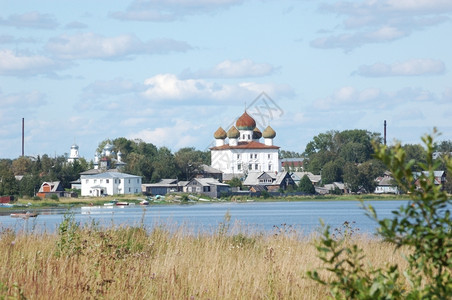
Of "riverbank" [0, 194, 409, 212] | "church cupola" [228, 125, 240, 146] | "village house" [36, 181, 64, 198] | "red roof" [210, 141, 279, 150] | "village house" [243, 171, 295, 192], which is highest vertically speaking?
"church cupola" [228, 125, 240, 146]

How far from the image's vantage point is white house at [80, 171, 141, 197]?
371ft

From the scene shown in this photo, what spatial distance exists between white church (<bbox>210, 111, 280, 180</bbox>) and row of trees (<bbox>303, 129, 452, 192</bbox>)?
32.3 ft

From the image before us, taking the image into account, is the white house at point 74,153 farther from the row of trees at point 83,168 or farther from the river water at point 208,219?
the river water at point 208,219

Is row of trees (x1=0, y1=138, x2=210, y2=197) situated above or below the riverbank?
above

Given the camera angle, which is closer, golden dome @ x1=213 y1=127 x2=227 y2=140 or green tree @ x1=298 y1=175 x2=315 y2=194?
green tree @ x1=298 y1=175 x2=315 y2=194

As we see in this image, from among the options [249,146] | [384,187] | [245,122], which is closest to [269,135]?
[245,122]

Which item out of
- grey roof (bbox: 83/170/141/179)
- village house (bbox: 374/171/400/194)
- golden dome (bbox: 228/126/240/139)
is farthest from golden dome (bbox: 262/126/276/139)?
grey roof (bbox: 83/170/141/179)

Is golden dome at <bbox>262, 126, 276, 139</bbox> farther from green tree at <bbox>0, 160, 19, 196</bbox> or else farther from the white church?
green tree at <bbox>0, 160, 19, 196</bbox>

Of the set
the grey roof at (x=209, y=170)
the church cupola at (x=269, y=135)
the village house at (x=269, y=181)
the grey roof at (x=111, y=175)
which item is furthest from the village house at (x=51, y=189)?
the church cupola at (x=269, y=135)

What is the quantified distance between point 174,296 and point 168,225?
7.09 metres

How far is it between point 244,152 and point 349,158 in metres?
22.4

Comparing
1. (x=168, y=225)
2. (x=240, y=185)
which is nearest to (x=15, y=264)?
(x=168, y=225)

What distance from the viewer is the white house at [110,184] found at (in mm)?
113188

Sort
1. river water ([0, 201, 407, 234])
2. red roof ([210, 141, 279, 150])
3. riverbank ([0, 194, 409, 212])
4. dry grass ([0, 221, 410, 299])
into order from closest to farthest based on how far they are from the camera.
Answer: dry grass ([0, 221, 410, 299]) < river water ([0, 201, 407, 234]) < riverbank ([0, 194, 409, 212]) < red roof ([210, 141, 279, 150])
